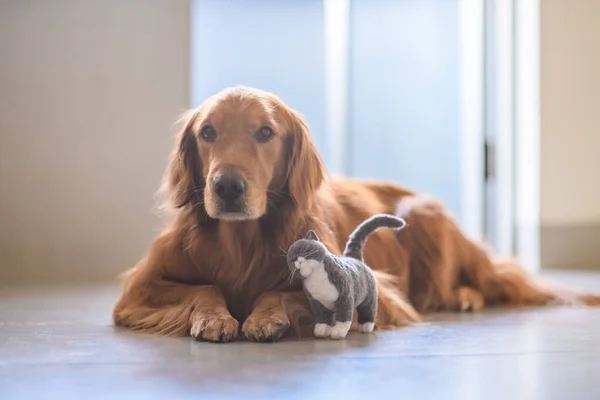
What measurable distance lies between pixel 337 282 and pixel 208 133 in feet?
1.60

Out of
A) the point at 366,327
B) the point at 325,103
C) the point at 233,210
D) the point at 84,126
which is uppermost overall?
the point at 325,103

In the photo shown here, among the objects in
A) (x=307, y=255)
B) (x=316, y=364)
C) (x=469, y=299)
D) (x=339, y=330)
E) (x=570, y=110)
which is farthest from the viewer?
(x=570, y=110)

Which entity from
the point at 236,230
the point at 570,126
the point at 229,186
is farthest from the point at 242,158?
the point at 570,126

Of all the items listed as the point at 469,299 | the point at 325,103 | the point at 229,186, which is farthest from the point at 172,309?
the point at 325,103

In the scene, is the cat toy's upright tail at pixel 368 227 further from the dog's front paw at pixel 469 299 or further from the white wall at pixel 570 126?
the white wall at pixel 570 126

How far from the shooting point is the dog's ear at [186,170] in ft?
6.23

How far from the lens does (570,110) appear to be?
3.80 m

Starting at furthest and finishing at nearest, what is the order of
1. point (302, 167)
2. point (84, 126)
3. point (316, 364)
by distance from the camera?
point (84, 126), point (302, 167), point (316, 364)

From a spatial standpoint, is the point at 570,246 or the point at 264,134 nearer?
the point at 264,134

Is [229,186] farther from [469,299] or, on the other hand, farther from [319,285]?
[469,299]

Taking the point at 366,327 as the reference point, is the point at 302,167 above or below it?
above

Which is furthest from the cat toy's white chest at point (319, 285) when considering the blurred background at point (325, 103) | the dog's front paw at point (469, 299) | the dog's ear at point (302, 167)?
the blurred background at point (325, 103)

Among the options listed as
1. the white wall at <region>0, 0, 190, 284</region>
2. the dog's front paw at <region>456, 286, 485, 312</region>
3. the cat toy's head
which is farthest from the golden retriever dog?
the white wall at <region>0, 0, 190, 284</region>

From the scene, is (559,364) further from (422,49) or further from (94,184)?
(422,49)
